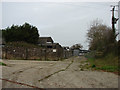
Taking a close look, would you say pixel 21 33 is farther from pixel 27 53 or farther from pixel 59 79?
pixel 59 79

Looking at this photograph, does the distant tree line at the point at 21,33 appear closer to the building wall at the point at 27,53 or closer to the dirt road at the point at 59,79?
the building wall at the point at 27,53

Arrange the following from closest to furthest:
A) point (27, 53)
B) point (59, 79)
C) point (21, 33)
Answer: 1. point (59, 79)
2. point (27, 53)
3. point (21, 33)

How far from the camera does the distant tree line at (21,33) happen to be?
3816 cm

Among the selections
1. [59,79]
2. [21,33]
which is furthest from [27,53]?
[21,33]

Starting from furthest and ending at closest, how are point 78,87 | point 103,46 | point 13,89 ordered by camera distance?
point 103,46, point 78,87, point 13,89

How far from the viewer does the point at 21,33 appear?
38438 millimetres

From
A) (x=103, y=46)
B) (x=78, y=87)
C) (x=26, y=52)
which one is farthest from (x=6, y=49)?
(x=78, y=87)

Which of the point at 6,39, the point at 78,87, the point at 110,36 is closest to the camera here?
the point at 78,87

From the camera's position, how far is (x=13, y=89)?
4.66 m

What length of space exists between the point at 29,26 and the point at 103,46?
33.1 metres

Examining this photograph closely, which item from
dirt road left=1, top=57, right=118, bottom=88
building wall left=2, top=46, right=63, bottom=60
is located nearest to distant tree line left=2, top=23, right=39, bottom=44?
building wall left=2, top=46, right=63, bottom=60

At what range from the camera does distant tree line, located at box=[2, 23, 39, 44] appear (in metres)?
38.2

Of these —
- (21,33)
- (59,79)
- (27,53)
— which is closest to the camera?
(59,79)

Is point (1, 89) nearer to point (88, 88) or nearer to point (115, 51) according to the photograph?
point (88, 88)
